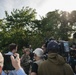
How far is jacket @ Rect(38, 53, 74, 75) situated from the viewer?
173 inches

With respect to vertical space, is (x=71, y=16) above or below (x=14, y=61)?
above

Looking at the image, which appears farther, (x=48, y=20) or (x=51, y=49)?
(x=48, y=20)

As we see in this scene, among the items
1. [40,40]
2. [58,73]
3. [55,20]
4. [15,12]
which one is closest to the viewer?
[58,73]

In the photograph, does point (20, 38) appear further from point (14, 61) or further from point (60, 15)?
point (14, 61)

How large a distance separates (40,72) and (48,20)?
133 ft

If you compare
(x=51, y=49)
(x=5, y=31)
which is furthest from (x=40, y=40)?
(x=51, y=49)

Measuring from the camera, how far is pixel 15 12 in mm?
42625

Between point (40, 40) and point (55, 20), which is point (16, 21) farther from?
point (55, 20)

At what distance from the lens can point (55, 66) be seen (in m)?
4.41

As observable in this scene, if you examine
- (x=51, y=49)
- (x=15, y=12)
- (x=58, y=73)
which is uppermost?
(x=15, y=12)

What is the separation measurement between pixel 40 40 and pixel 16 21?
6892 mm

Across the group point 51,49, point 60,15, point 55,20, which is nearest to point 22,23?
point 55,20

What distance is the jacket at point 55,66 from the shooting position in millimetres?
4387

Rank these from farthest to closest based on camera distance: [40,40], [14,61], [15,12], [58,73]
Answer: [15,12]
[40,40]
[58,73]
[14,61]
